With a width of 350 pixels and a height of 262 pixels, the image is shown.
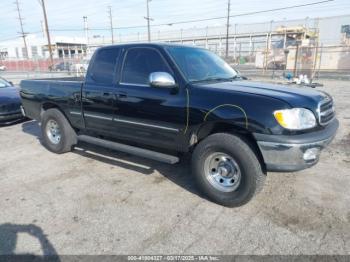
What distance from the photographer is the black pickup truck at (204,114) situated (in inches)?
121

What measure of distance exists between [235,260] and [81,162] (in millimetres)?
3361

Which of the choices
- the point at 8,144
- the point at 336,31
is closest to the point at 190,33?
the point at 336,31

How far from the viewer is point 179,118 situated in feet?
12.1

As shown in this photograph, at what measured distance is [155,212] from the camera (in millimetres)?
3436

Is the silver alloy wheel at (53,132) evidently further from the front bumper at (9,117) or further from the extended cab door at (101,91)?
the front bumper at (9,117)

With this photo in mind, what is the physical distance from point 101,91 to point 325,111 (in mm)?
3147

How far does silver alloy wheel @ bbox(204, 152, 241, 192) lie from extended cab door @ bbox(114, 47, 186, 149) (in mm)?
515

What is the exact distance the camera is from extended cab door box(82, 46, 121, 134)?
445 centimetres

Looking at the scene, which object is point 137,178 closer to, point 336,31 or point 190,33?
point 336,31

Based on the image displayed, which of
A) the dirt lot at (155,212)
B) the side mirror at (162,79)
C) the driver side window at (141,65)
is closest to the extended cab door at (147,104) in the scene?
the driver side window at (141,65)

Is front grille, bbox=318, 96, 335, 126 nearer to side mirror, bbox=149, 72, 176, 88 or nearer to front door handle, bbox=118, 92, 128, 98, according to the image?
side mirror, bbox=149, 72, 176, 88

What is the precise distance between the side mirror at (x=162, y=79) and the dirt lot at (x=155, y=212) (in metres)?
1.45

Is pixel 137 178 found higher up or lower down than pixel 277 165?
lower down

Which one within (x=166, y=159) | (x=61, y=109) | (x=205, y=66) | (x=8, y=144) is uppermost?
(x=205, y=66)
